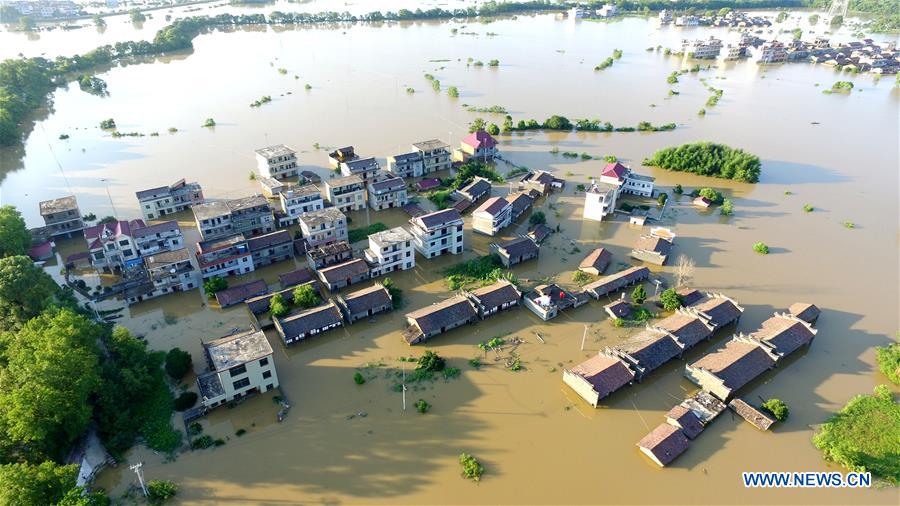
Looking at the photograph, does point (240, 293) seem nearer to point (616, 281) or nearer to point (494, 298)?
point (494, 298)

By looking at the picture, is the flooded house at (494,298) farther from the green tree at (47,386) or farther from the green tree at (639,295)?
the green tree at (47,386)

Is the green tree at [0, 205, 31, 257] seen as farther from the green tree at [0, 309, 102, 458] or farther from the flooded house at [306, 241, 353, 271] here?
the flooded house at [306, 241, 353, 271]

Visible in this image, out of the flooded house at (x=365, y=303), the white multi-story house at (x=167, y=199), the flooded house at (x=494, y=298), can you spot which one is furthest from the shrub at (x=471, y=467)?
the white multi-story house at (x=167, y=199)

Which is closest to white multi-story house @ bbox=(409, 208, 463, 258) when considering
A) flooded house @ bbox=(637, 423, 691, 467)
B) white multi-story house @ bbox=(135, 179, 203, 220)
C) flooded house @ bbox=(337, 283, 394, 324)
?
flooded house @ bbox=(337, 283, 394, 324)

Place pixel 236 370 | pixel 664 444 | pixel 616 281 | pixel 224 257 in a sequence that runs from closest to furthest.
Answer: pixel 664 444 → pixel 236 370 → pixel 616 281 → pixel 224 257

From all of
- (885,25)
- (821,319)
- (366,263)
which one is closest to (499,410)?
(366,263)

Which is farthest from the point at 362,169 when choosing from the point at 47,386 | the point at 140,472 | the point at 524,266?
the point at 140,472
